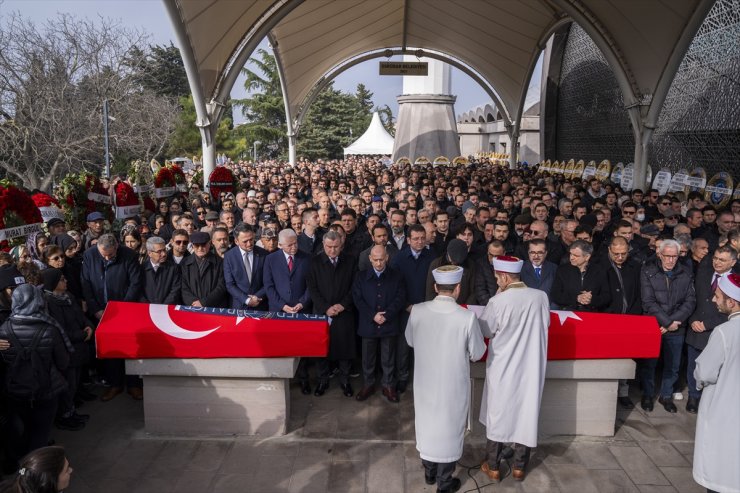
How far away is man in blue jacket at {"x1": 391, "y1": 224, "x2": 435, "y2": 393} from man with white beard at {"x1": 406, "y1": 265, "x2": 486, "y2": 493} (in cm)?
187

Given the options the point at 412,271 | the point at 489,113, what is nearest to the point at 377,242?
the point at 412,271

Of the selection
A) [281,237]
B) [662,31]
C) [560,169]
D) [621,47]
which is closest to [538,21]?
[560,169]

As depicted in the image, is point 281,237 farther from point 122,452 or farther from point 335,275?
point 122,452

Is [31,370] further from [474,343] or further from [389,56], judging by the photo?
[389,56]

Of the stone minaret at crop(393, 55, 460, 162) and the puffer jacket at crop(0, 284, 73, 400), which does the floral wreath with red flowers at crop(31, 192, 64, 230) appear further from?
the stone minaret at crop(393, 55, 460, 162)

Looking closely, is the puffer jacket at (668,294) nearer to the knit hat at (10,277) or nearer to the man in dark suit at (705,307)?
the man in dark suit at (705,307)

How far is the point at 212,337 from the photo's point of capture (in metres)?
5.02

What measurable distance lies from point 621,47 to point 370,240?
12.6 meters

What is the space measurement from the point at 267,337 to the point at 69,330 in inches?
75.0

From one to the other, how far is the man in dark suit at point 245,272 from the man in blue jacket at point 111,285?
101 cm

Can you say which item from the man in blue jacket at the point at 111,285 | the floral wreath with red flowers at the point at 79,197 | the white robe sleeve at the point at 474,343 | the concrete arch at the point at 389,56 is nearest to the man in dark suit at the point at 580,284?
the white robe sleeve at the point at 474,343

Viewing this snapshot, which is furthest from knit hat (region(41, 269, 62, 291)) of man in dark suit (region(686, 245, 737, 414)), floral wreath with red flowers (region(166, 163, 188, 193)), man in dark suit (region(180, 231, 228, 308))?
floral wreath with red flowers (region(166, 163, 188, 193))

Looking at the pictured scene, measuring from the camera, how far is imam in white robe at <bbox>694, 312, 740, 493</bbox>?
12.1 ft

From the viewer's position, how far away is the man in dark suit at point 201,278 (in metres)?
6.21
